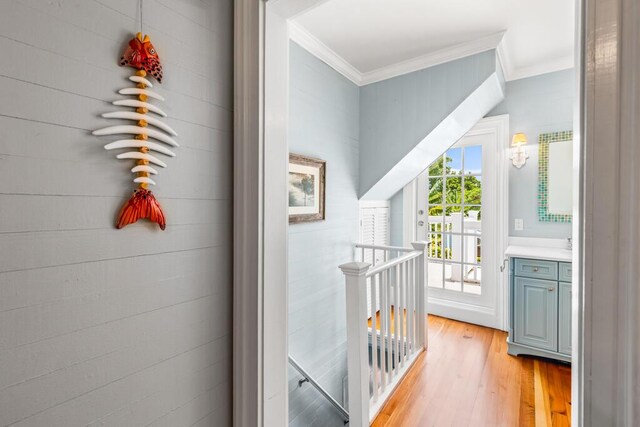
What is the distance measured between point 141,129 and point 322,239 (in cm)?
189

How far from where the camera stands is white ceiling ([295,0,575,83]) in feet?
6.39

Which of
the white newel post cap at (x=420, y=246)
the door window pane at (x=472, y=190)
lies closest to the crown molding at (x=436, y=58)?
the door window pane at (x=472, y=190)

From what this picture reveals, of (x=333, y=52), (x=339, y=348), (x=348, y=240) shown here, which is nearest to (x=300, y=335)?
(x=339, y=348)

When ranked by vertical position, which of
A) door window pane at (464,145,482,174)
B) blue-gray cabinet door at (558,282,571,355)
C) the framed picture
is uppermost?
door window pane at (464,145,482,174)

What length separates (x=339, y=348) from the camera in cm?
274

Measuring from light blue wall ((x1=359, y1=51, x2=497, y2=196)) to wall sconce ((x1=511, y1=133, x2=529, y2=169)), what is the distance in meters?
0.92

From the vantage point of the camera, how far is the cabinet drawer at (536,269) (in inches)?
98.2

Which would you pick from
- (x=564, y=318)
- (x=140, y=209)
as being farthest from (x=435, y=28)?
(x=564, y=318)

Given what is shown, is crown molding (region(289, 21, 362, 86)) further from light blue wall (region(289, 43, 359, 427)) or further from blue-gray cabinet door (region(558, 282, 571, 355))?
blue-gray cabinet door (region(558, 282, 571, 355))

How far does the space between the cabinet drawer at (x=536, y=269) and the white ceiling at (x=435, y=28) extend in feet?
5.68

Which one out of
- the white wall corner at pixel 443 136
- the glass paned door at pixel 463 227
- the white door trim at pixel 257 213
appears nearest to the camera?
the white door trim at pixel 257 213

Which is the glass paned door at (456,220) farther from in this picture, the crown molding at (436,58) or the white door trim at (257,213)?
the white door trim at (257,213)

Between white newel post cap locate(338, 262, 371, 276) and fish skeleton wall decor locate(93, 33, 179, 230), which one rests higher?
fish skeleton wall decor locate(93, 33, 179, 230)

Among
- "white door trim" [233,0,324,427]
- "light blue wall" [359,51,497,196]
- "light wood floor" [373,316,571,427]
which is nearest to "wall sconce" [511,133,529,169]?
"light blue wall" [359,51,497,196]
